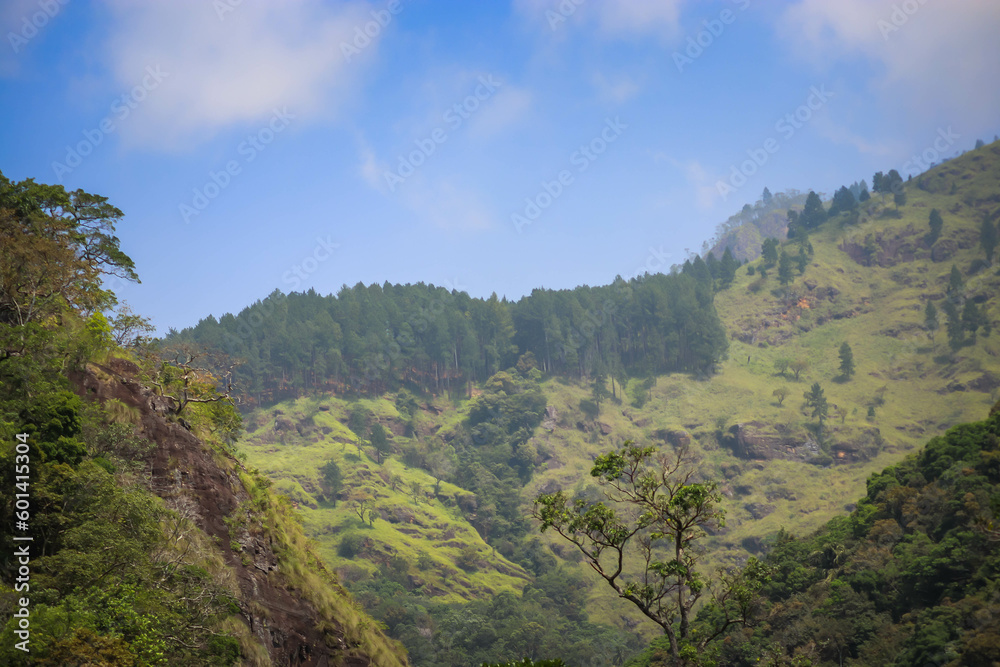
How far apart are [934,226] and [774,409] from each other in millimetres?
75831

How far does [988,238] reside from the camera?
162375mm

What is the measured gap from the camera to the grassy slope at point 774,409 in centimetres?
11025

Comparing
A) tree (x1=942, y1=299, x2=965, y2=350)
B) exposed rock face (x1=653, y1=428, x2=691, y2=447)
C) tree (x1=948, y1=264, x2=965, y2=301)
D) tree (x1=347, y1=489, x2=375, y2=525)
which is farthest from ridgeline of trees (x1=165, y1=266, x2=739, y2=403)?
tree (x1=948, y1=264, x2=965, y2=301)

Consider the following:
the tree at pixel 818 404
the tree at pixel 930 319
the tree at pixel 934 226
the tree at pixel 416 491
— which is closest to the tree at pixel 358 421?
the tree at pixel 416 491

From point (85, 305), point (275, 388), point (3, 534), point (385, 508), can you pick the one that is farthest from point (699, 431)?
point (3, 534)

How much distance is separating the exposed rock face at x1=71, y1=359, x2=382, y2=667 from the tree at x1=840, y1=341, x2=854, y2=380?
138328 millimetres

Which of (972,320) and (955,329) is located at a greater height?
(972,320)

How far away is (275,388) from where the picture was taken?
137 m

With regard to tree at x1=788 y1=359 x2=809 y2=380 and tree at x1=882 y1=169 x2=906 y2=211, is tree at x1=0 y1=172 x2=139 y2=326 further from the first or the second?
tree at x1=882 y1=169 x2=906 y2=211

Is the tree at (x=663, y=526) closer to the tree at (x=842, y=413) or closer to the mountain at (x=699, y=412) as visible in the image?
the mountain at (x=699, y=412)

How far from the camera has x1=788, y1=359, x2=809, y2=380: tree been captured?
493 ft

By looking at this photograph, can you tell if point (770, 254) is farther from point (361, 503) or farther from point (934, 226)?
point (361, 503)

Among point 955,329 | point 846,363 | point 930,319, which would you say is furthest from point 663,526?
point 930,319

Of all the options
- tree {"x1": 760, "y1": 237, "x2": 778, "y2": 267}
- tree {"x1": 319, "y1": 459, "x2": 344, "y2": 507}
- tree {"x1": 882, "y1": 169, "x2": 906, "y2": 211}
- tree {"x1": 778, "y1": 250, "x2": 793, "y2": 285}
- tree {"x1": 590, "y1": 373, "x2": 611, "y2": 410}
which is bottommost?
tree {"x1": 319, "y1": 459, "x2": 344, "y2": 507}
